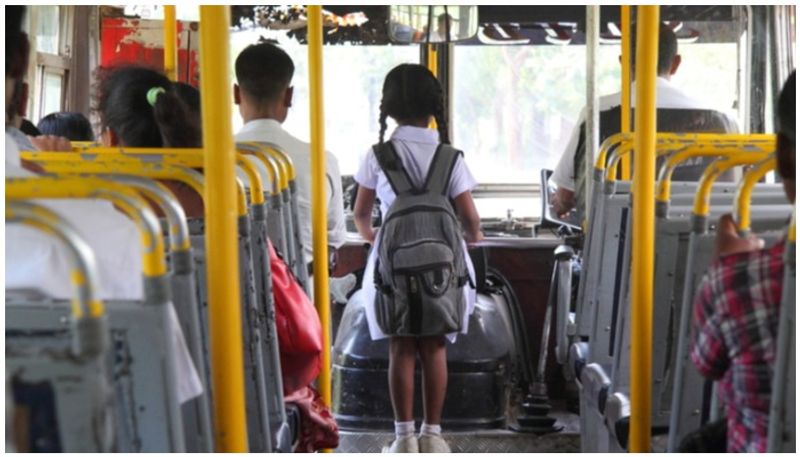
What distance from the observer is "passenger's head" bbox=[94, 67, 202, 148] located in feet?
11.2

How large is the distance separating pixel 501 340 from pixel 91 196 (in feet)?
11.9

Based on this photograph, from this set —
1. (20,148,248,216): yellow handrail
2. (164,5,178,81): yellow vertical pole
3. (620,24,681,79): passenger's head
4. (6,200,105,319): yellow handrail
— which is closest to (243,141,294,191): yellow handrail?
(20,148,248,216): yellow handrail

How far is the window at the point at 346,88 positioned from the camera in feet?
20.6

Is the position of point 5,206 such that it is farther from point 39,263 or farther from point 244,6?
point 244,6

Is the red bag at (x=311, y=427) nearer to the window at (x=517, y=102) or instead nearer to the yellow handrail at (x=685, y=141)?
the yellow handrail at (x=685, y=141)

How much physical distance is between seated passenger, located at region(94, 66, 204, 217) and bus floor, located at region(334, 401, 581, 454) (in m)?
2.03

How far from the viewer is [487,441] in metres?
5.29

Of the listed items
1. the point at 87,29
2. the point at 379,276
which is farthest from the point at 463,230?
the point at 87,29

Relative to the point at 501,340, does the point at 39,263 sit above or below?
above

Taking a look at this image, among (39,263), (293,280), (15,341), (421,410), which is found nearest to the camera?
(15,341)

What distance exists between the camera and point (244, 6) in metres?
6.20

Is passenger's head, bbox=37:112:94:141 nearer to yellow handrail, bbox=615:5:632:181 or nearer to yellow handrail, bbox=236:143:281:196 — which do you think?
yellow handrail, bbox=236:143:281:196

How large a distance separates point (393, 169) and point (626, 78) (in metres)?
0.91

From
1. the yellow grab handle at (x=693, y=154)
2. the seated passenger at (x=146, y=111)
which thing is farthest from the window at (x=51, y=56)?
the yellow grab handle at (x=693, y=154)
